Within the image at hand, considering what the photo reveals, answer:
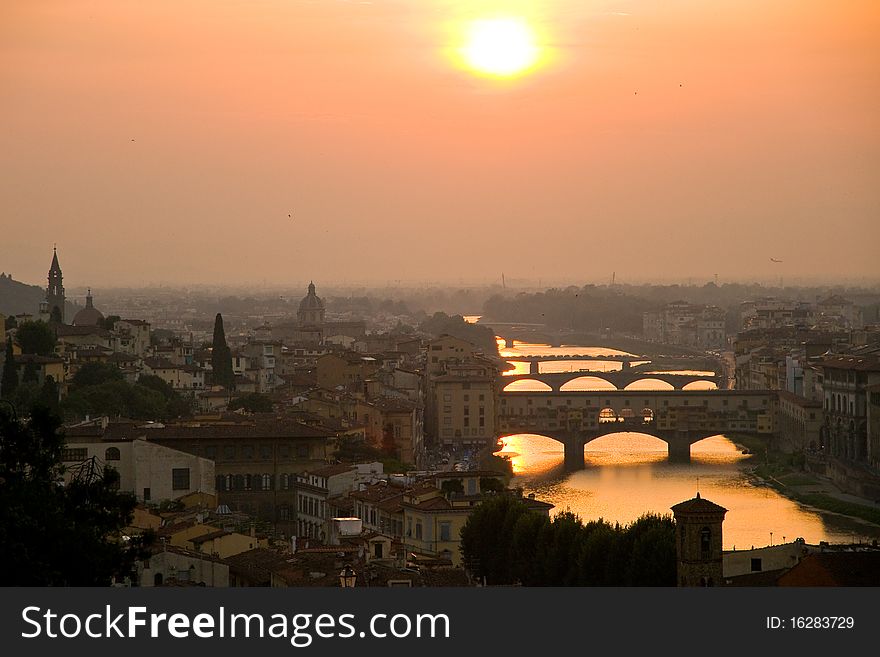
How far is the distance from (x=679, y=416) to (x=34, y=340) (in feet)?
19.2

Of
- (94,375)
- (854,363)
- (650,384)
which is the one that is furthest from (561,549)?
(650,384)

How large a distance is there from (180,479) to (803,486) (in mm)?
5617

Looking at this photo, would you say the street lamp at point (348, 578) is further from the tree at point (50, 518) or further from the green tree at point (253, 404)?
the green tree at point (253, 404)

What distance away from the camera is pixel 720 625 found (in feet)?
11.7

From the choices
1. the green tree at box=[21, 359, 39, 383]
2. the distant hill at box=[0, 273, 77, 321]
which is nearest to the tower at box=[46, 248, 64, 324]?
the distant hill at box=[0, 273, 77, 321]

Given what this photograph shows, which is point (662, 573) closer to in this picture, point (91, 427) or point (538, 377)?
point (91, 427)

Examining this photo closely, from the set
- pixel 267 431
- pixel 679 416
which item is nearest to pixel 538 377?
pixel 679 416

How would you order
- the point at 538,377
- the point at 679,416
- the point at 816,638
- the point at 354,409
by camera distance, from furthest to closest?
the point at 538,377 → the point at 679,416 → the point at 354,409 → the point at 816,638

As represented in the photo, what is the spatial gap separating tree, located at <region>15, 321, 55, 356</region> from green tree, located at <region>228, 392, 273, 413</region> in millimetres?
1600

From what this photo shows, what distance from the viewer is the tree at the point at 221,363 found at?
50.9 ft

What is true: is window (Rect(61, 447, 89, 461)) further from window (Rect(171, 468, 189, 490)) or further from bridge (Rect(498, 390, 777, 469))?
bridge (Rect(498, 390, 777, 469))

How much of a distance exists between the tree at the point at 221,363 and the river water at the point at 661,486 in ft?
7.74

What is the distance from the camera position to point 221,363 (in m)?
15.6

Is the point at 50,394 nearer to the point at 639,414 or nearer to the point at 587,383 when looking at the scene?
the point at 639,414
